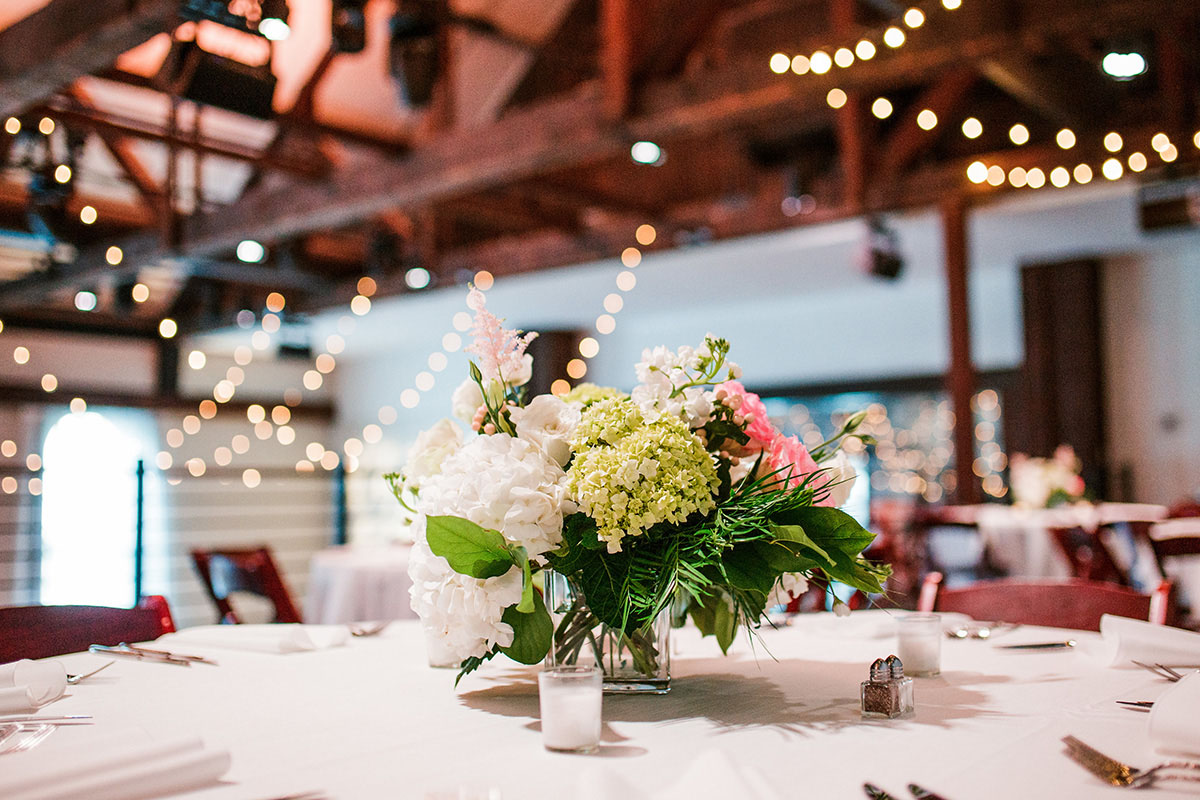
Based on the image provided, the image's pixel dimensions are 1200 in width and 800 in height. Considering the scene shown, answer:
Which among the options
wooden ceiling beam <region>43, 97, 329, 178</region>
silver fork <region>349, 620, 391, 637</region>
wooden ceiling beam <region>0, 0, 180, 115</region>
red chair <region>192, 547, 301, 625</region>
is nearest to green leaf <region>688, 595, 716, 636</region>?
silver fork <region>349, 620, 391, 637</region>

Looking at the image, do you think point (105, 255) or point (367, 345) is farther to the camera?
point (367, 345)

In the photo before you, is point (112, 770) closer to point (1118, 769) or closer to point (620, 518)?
point (620, 518)

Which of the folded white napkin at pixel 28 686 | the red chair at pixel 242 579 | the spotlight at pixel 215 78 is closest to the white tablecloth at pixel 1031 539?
the red chair at pixel 242 579

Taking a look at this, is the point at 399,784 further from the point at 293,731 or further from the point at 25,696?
the point at 25,696

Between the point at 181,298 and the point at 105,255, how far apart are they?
11.1 ft

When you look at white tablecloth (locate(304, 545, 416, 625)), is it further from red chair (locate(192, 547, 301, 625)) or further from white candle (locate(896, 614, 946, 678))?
white candle (locate(896, 614, 946, 678))

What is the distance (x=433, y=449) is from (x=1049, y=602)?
4.80ft

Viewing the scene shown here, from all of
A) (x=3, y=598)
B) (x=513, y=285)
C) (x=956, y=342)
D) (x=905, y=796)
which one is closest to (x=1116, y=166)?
(x=956, y=342)

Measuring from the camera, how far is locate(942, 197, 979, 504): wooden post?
6531 mm

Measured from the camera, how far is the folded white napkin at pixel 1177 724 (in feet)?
3.44

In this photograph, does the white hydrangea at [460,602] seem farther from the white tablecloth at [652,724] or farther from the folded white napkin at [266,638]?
the folded white napkin at [266,638]

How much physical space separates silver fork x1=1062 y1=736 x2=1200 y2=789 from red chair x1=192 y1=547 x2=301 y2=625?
2.53 m

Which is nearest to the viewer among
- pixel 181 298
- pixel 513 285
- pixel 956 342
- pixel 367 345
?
pixel 956 342

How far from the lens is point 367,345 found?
12.7 m
